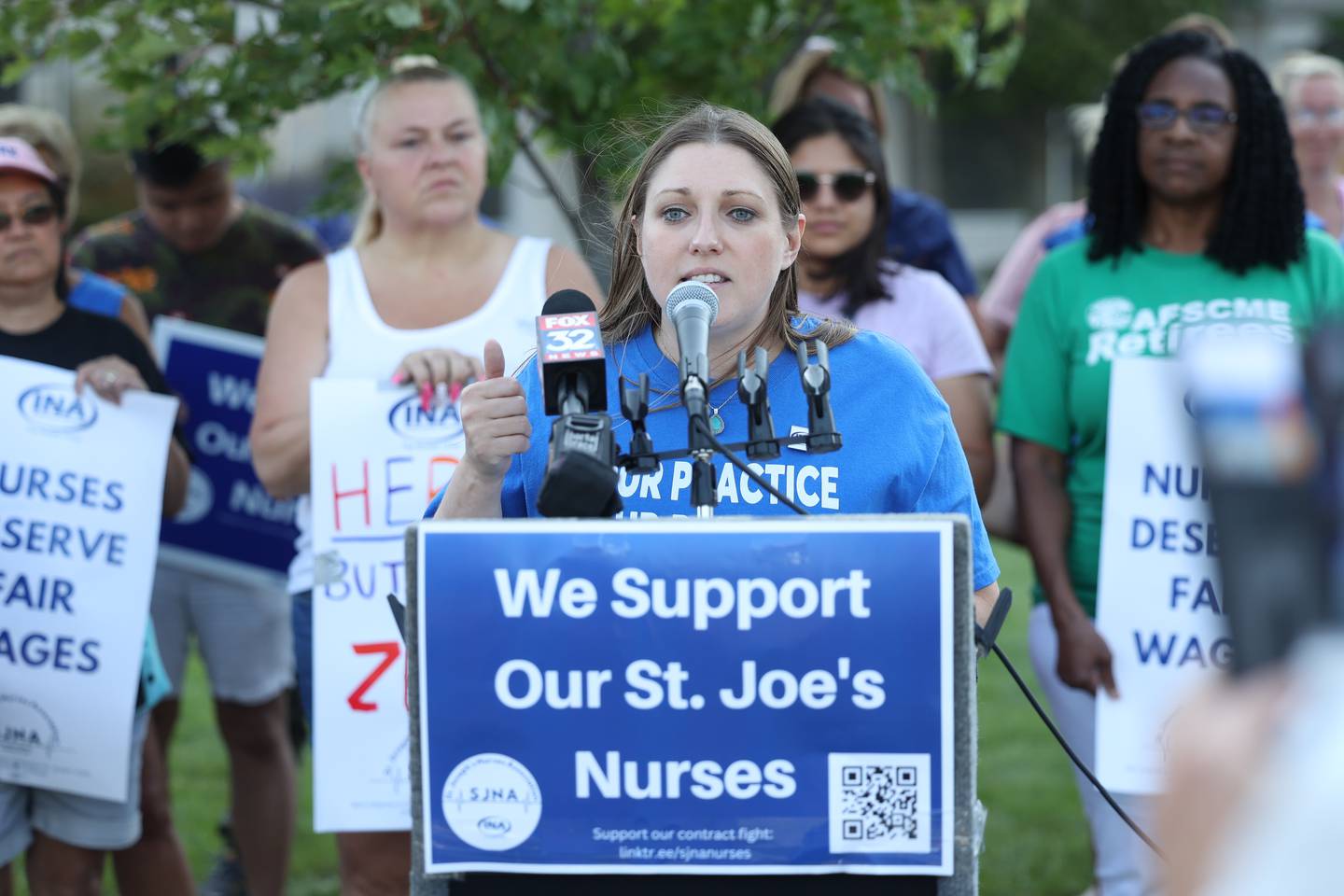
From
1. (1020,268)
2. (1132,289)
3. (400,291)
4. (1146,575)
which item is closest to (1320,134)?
(1020,268)

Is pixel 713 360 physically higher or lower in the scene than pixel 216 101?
lower

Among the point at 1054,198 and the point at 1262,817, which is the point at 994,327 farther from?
the point at 1054,198

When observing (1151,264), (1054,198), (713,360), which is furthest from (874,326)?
(1054,198)

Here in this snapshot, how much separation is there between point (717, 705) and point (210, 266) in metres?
3.96

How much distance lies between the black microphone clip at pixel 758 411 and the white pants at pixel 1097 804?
2.09 metres

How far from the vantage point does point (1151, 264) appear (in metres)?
4.40

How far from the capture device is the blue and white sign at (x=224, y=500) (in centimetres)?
539

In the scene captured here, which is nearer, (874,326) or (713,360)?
(713,360)

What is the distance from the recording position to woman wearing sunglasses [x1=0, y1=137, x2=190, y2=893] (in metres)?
4.43

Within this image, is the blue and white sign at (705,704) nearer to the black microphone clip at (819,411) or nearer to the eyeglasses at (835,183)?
the black microphone clip at (819,411)

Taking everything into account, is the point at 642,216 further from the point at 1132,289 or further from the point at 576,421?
the point at 1132,289

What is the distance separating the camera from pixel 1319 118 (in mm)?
5914

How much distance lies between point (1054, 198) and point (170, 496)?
28.2 metres

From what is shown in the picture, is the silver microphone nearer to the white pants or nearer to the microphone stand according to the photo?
the microphone stand
